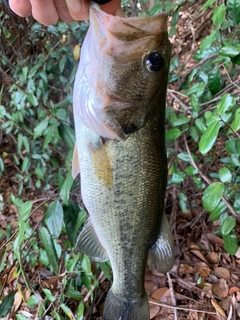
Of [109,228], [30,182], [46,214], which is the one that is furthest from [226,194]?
[30,182]

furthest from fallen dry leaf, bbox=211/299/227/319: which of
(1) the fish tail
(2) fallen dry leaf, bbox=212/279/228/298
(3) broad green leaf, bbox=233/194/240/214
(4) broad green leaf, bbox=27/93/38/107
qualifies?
(4) broad green leaf, bbox=27/93/38/107

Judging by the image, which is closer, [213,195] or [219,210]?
[213,195]

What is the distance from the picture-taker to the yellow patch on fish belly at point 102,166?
1016mm

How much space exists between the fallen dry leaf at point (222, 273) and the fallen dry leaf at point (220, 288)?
4 cm

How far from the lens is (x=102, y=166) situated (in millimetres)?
1026

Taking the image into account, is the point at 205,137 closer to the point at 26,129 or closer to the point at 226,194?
the point at 226,194

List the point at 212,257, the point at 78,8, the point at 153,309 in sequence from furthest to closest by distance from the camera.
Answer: the point at 212,257
the point at 153,309
the point at 78,8

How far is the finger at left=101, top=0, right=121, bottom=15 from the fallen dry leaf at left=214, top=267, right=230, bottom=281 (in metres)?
1.67

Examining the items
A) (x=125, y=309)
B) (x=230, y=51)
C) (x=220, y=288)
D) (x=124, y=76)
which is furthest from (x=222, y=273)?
(x=124, y=76)

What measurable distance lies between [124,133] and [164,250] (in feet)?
1.37

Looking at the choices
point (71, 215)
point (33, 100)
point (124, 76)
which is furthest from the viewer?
point (33, 100)

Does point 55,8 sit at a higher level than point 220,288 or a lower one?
higher

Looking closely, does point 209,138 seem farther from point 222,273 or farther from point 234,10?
point 222,273

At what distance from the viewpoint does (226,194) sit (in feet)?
5.09
